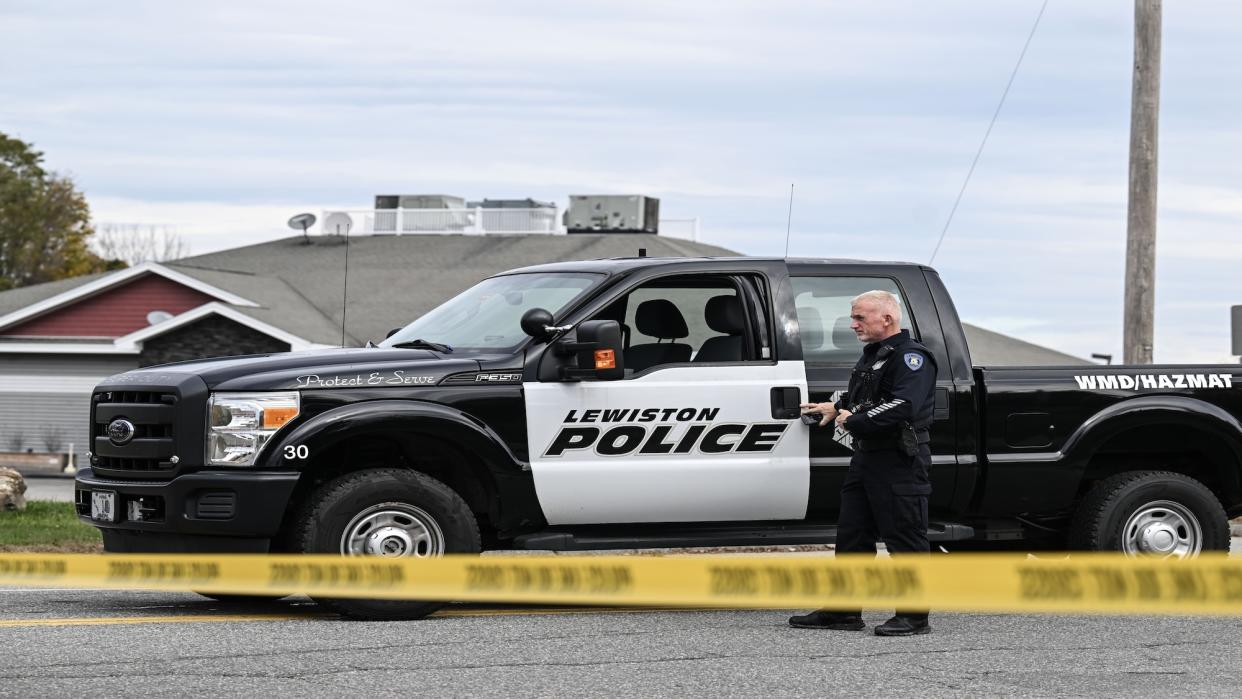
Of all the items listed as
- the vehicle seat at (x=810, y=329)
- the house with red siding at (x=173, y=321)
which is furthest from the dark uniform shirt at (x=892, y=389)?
the house with red siding at (x=173, y=321)

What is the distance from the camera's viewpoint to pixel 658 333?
9.46m

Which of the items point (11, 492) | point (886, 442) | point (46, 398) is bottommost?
point (46, 398)

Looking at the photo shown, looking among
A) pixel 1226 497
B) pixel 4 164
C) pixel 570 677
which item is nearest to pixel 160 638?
pixel 570 677

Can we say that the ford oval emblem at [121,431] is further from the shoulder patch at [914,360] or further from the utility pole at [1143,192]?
the utility pole at [1143,192]

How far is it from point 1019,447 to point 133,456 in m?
4.62

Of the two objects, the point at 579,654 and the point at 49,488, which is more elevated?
the point at 579,654

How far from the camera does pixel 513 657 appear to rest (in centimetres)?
736

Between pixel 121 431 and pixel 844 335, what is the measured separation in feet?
12.3

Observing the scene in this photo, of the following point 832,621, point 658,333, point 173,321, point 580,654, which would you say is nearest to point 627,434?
point 658,333

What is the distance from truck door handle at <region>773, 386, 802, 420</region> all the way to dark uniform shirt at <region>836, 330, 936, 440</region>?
598 millimetres

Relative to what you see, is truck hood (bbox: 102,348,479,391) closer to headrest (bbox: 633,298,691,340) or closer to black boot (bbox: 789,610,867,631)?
headrest (bbox: 633,298,691,340)

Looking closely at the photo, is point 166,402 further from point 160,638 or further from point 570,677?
point 570,677

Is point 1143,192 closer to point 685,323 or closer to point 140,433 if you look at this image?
point 685,323

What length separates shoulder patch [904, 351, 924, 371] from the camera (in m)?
8.34
